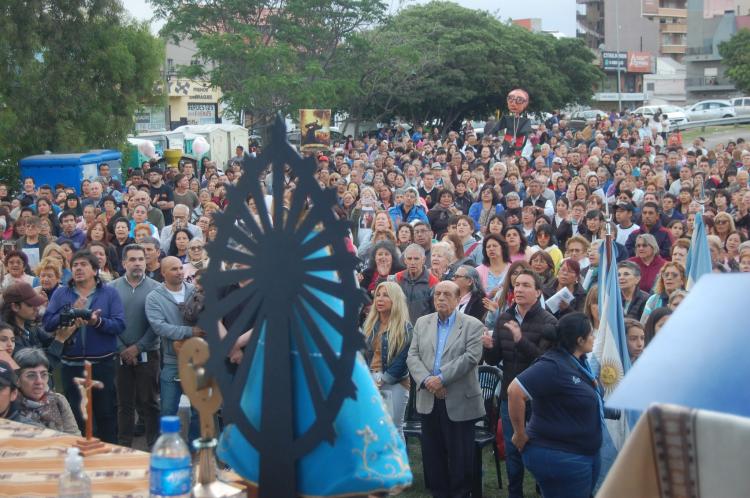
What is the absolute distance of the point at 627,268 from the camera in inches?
336

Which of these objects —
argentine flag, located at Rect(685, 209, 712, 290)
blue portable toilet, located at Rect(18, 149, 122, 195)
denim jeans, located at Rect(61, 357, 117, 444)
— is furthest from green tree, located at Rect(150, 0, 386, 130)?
argentine flag, located at Rect(685, 209, 712, 290)

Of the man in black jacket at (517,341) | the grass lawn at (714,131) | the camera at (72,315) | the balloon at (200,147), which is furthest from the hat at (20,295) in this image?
the grass lawn at (714,131)

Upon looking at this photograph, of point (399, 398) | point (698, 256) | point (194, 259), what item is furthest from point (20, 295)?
point (698, 256)

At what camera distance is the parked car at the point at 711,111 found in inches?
2092

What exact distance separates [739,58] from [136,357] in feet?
228

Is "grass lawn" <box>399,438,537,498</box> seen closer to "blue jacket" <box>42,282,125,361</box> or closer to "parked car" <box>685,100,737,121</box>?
"blue jacket" <box>42,282,125,361</box>

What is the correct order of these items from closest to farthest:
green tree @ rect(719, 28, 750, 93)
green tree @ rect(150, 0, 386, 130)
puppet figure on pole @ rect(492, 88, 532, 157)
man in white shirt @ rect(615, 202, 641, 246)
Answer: man in white shirt @ rect(615, 202, 641, 246)
puppet figure on pole @ rect(492, 88, 532, 157)
green tree @ rect(150, 0, 386, 130)
green tree @ rect(719, 28, 750, 93)

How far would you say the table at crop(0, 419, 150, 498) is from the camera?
11.3 feet

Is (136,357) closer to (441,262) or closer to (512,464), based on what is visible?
(441,262)

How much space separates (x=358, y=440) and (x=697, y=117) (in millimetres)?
53188

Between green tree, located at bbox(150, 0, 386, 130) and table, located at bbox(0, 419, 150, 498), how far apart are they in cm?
2940

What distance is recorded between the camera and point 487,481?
8.03m

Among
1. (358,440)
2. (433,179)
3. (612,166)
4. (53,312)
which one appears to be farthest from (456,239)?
(612,166)

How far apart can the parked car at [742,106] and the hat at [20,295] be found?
170 feet
